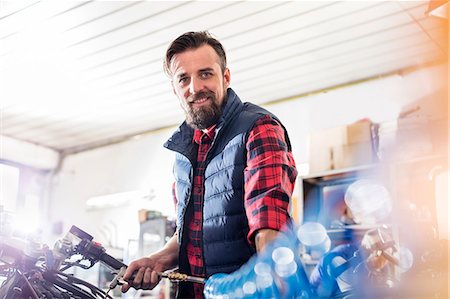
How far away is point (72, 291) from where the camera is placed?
1479 millimetres

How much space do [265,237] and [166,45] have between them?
2580mm

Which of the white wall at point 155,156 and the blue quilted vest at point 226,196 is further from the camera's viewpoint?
the white wall at point 155,156

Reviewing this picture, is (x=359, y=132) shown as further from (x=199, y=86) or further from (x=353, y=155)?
(x=199, y=86)

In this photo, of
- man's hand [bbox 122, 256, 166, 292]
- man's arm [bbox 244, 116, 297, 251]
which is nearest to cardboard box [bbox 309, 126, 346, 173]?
man's arm [bbox 244, 116, 297, 251]

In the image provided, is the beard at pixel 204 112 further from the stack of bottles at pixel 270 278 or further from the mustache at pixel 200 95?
the stack of bottles at pixel 270 278

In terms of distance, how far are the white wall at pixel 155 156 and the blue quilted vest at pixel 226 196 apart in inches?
91.8

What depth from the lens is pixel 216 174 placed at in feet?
5.12

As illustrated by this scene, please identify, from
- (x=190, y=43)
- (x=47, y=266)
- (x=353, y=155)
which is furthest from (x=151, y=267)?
(x=353, y=155)

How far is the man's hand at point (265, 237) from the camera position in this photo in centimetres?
130

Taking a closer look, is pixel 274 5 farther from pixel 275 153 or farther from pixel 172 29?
pixel 275 153

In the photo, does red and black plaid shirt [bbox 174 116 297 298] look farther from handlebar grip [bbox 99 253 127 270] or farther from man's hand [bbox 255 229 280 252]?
handlebar grip [bbox 99 253 127 270]

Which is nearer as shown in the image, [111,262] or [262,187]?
[262,187]

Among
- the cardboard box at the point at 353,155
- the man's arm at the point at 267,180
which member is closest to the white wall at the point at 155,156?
the cardboard box at the point at 353,155

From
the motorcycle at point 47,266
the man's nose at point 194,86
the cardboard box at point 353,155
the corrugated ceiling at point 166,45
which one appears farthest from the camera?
the cardboard box at point 353,155
